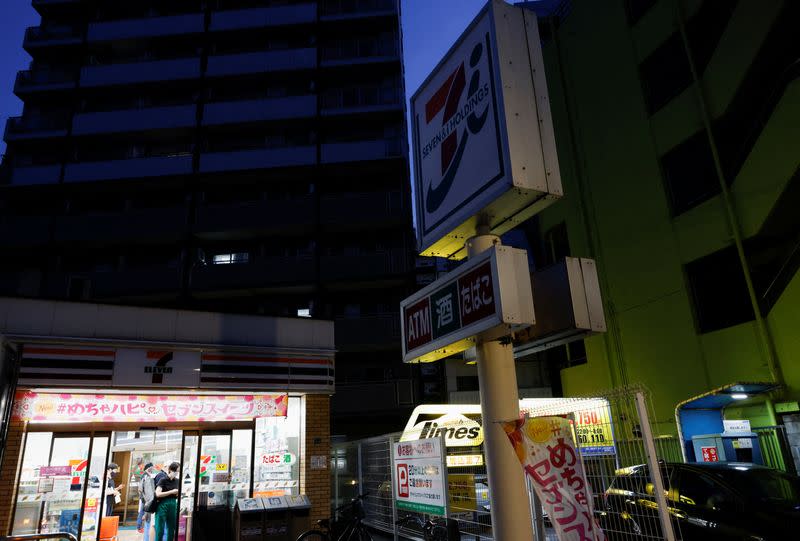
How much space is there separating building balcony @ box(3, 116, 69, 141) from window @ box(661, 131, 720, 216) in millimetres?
29956

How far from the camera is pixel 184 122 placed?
29.3 metres

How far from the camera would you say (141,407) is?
10148 mm

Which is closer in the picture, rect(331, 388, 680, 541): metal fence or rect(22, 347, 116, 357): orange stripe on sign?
rect(331, 388, 680, 541): metal fence

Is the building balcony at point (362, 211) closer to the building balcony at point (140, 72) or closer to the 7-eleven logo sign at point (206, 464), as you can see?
the building balcony at point (140, 72)

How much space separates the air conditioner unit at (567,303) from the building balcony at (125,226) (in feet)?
86.1

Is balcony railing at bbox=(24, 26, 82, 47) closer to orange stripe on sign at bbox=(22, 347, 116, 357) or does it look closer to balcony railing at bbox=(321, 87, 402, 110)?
balcony railing at bbox=(321, 87, 402, 110)

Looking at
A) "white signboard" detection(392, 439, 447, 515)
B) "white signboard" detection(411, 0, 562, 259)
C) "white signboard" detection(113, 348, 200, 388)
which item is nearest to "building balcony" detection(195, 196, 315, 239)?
"white signboard" detection(113, 348, 200, 388)

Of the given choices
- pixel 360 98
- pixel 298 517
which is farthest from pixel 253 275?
pixel 298 517

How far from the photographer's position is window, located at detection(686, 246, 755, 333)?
13.2 metres

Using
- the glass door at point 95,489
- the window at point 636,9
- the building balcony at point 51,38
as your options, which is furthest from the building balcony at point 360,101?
the glass door at point 95,489

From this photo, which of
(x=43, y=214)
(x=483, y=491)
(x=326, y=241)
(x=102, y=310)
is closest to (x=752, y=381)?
(x=483, y=491)

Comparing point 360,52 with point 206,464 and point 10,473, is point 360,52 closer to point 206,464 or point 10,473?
point 206,464

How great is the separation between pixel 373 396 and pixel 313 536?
50.3 feet

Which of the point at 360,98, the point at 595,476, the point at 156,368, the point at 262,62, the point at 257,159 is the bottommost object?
the point at 595,476
